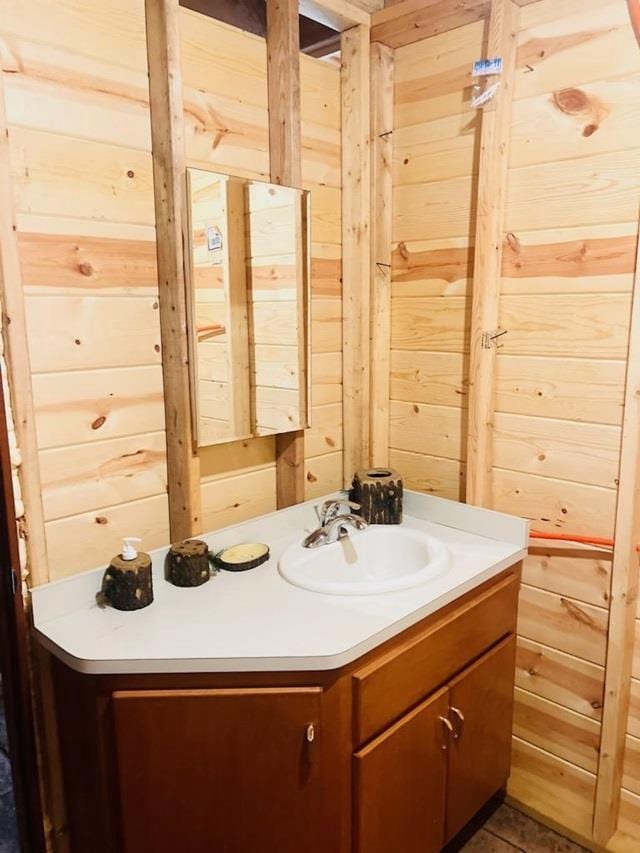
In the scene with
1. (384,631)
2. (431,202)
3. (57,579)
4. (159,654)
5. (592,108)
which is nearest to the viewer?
(159,654)

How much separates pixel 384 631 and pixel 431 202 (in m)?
1.22

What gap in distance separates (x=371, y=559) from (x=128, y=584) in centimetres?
69

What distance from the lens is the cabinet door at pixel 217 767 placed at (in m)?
1.19

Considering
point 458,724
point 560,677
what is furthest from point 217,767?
point 560,677

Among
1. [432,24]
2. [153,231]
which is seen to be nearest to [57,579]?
[153,231]

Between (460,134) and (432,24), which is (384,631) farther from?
(432,24)

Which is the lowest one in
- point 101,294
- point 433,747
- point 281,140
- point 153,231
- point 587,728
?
point 587,728

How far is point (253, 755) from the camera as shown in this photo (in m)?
1.23

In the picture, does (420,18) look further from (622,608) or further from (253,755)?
(253,755)

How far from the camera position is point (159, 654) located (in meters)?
1.18

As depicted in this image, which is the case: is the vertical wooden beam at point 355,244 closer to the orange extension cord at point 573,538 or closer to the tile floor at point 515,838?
the orange extension cord at point 573,538

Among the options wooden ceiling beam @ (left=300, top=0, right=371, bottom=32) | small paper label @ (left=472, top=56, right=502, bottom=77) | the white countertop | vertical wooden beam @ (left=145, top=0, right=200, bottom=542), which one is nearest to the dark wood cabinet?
the white countertop

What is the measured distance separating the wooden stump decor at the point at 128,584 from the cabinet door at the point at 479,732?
74 cm

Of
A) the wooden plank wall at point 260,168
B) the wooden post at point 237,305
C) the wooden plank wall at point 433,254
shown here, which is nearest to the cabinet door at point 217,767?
the wooden plank wall at point 260,168
